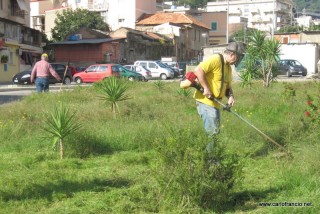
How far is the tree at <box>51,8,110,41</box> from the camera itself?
6275 cm

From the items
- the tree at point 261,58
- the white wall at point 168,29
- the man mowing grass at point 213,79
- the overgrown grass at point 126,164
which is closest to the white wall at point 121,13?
the white wall at point 168,29

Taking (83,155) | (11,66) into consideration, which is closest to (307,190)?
(83,155)

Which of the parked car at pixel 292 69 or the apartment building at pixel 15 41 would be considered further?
the parked car at pixel 292 69

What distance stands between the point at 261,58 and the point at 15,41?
2779 cm

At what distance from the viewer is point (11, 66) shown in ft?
139

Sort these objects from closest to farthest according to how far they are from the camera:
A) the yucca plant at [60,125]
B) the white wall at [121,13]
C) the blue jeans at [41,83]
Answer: the yucca plant at [60,125], the blue jeans at [41,83], the white wall at [121,13]

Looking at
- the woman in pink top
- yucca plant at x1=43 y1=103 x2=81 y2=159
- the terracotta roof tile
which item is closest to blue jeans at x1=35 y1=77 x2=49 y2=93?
the woman in pink top

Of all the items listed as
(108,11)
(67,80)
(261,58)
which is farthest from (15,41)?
(108,11)

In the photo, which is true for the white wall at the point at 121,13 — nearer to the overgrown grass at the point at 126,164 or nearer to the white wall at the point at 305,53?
the white wall at the point at 305,53

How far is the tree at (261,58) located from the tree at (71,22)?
144ft

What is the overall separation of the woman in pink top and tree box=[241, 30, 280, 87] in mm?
8257

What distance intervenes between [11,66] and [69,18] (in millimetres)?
22437

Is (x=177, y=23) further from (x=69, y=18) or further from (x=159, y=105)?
(x=159, y=105)

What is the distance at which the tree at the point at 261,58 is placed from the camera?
20344 mm
